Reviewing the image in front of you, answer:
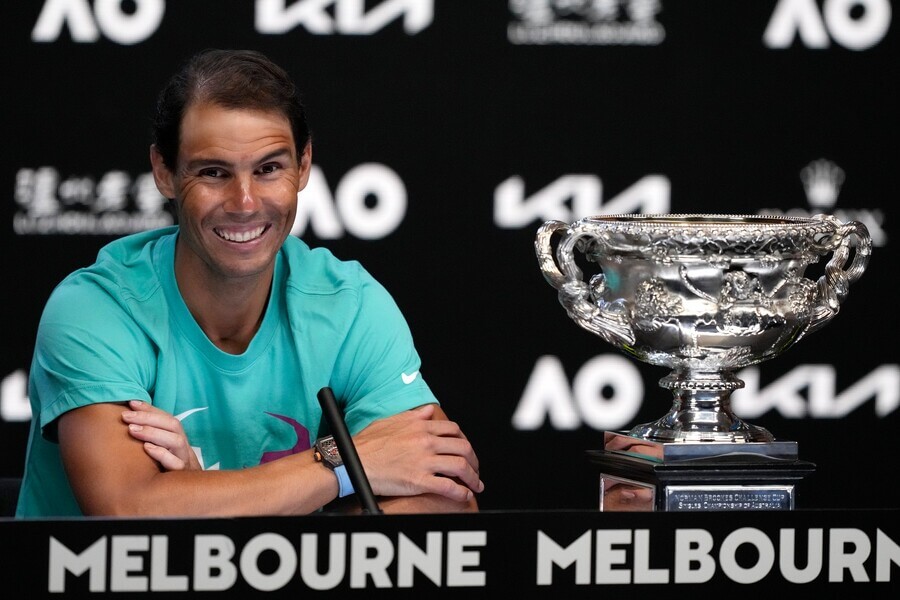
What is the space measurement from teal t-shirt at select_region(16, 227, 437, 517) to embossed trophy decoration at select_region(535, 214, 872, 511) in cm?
49

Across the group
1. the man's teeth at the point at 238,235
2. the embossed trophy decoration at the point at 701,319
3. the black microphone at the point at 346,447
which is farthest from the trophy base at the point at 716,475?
the man's teeth at the point at 238,235

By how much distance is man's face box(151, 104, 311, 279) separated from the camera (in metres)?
1.79

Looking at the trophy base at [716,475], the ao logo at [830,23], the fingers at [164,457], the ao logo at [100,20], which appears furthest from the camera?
the ao logo at [830,23]

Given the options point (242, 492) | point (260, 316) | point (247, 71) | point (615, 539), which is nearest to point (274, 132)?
point (247, 71)

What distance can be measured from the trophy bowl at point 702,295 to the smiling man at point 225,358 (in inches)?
15.0

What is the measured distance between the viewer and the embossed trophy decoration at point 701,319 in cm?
146

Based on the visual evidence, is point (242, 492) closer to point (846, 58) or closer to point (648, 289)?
point (648, 289)

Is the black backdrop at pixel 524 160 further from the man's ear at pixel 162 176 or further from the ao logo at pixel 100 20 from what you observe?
the man's ear at pixel 162 176

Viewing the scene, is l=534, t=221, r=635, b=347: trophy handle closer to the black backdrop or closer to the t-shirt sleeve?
the t-shirt sleeve

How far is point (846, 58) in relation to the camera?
10.7ft

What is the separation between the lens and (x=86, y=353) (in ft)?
5.82

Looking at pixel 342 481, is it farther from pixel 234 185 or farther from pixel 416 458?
pixel 234 185

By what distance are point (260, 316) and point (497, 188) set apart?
4.30 ft

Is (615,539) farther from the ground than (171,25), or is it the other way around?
(171,25)
